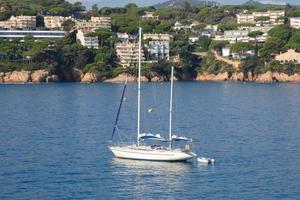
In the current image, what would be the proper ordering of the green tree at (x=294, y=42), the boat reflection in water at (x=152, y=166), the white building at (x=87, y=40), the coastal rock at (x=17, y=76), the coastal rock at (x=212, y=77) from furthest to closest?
the white building at (x=87, y=40)
the coastal rock at (x=212, y=77)
the green tree at (x=294, y=42)
the coastal rock at (x=17, y=76)
the boat reflection in water at (x=152, y=166)

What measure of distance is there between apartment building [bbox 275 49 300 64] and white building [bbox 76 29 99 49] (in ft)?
82.2

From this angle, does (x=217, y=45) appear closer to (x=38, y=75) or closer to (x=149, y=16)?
(x=38, y=75)

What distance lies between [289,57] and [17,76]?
34.3 m

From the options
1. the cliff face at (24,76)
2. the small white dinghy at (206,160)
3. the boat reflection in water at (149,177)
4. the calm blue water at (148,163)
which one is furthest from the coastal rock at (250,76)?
the small white dinghy at (206,160)

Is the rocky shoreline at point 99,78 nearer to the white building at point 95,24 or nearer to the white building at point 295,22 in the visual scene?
the white building at point 95,24

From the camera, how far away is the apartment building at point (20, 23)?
428 feet

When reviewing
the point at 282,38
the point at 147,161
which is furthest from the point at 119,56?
the point at 147,161

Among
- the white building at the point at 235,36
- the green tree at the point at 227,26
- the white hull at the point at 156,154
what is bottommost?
the white building at the point at 235,36

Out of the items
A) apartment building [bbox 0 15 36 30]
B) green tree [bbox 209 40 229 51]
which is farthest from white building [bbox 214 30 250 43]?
apartment building [bbox 0 15 36 30]

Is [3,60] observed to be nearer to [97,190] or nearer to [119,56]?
[119,56]

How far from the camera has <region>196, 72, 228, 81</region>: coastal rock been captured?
11556cm

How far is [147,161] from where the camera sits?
33531 mm

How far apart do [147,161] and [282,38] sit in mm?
89496

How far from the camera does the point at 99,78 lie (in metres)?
112
